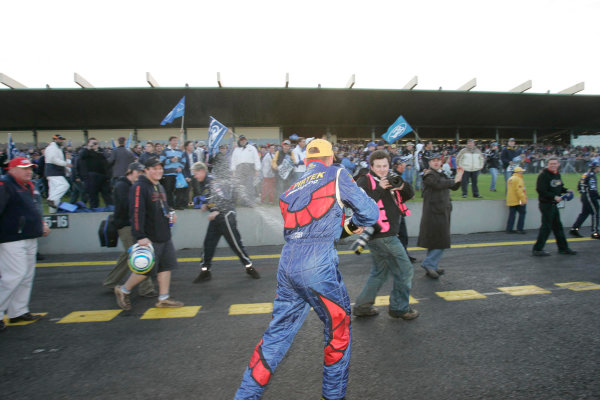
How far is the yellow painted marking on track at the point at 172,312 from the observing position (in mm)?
4504

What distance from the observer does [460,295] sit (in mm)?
4996

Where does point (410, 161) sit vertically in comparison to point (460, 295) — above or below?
above

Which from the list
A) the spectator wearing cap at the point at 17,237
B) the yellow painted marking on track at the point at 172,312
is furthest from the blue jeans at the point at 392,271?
the spectator wearing cap at the point at 17,237

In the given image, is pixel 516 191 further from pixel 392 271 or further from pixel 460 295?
pixel 392 271

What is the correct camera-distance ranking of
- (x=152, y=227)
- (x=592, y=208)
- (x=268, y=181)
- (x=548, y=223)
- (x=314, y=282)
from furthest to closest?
(x=268, y=181)
(x=592, y=208)
(x=548, y=223)
(x=152, y=227)
(x=314, y=282)

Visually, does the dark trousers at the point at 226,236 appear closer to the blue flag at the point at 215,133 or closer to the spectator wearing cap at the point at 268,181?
the blue flag at the point at 215,133

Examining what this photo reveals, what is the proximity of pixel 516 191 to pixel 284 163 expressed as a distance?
6.23 metres

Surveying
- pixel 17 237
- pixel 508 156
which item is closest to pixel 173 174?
pixel 17 237

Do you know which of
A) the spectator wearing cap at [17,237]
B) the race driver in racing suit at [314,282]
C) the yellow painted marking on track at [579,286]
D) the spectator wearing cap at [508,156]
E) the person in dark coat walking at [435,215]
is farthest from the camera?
the spectator wearing cap at [508,156]

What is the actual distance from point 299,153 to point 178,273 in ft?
17.8

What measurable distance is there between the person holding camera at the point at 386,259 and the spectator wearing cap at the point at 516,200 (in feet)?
21.1

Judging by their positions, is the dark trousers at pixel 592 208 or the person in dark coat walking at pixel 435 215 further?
the dark trousers at pixel 592 208

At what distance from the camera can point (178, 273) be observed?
654 cm

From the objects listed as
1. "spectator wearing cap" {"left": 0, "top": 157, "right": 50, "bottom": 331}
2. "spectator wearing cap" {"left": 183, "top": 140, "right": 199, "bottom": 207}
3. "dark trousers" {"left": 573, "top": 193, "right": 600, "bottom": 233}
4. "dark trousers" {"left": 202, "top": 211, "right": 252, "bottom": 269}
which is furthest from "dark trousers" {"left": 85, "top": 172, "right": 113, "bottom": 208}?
"dark trousers" {"left": 573, "top": 193, "right": 600, "bottom": 233}
